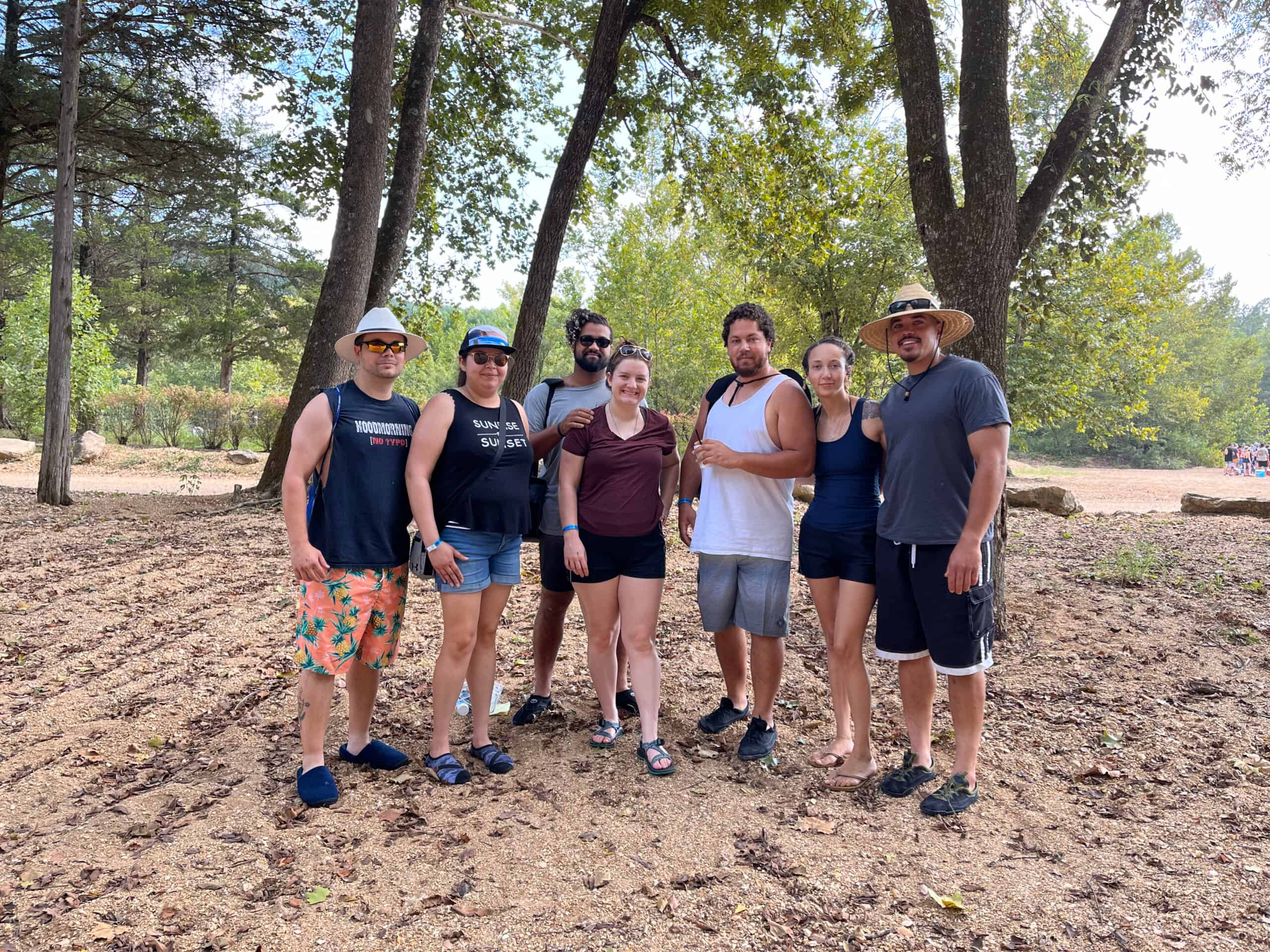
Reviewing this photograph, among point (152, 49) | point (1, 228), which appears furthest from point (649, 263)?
point (1, 228)

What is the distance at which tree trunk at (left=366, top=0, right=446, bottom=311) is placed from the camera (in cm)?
974

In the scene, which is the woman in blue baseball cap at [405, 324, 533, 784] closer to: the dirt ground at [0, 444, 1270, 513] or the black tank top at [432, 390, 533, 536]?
the black tank top at [432, 390, 533, 536]

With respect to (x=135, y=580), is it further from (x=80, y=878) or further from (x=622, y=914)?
(x=622, y=914)

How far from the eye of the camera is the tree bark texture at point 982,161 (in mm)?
5176

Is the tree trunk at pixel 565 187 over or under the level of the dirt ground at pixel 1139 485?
over

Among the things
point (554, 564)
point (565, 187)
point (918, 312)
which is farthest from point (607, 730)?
point (565, 187)

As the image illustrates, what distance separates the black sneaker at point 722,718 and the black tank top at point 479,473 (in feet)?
5.06

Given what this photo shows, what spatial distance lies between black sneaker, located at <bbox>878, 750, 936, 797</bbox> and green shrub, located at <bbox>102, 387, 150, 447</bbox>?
28.2m

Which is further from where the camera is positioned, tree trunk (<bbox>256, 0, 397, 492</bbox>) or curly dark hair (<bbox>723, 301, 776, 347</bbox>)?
tree trunk (<bbox>256, 0, 397, 492</bbox>)

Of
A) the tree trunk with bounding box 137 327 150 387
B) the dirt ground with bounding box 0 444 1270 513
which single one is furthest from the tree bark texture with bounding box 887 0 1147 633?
the tree trunk with bounding box 137 327 150 387

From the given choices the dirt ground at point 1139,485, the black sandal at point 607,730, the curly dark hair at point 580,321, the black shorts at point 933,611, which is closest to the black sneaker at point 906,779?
the black shorts at point 933,611

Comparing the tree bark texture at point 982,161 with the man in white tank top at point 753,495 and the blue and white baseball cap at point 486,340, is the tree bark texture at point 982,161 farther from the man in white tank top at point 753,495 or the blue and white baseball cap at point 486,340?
the blue and white baseball cap at point 486,340

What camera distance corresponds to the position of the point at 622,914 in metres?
2.60

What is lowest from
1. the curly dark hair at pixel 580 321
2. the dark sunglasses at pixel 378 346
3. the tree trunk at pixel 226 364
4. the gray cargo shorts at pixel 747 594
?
the gray cargo shorts at pixel 747 594
